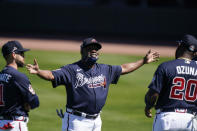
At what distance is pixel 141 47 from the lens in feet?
70.5

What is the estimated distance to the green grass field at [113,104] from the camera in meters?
10.1

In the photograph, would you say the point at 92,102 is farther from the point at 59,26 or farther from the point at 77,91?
the point at 59,26

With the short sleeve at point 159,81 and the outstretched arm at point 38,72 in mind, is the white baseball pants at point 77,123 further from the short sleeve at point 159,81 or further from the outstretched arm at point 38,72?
the short sleeve at point 159,81

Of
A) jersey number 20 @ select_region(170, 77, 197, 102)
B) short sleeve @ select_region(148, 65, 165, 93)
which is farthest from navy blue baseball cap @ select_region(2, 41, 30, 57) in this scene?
jersey number 20 @ select_region(170, 77, 197, 102)

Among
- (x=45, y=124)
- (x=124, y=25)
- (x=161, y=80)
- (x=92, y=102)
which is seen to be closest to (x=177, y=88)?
(x=161, y=80)

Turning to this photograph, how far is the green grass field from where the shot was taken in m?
10.1

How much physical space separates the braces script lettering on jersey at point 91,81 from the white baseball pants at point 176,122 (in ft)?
3.81

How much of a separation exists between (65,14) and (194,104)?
19.7 metres

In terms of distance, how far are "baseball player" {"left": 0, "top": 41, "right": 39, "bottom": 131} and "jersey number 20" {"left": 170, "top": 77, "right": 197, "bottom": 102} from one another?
6.46ft

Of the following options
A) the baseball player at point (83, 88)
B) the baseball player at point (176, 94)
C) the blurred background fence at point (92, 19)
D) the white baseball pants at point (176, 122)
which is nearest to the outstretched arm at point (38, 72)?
the baseball player at point (83, 88)

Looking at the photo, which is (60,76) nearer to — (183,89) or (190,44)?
(183,89)

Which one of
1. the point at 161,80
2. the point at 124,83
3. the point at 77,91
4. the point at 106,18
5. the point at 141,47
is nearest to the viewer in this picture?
the point at 161,80

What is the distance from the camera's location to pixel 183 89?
6.36m

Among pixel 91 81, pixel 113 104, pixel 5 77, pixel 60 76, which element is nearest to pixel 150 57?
pixel 91 81
